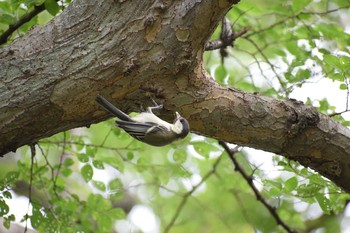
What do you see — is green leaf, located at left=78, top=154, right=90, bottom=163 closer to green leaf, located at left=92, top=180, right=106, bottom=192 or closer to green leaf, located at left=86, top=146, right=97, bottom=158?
green leaf, located at left=86, top=146, right=97, bottom=158

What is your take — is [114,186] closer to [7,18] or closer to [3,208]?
[3,208]

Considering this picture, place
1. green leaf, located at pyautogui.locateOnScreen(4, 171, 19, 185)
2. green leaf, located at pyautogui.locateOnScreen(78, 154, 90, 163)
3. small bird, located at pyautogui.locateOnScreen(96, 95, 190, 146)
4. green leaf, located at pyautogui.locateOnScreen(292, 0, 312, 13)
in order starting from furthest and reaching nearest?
green leaf, located at pyautogui.locateOnScreen(292, 0, 312, 13), green leaf, located at pyautogui.locateOnScreen(78, 154, 90, 163), green leaf, located at pyautogui.locateOnScreen(4, 171, 19, 185), small bird, located at pyautogui.locateOnScreen(96, 95, 190, 146)

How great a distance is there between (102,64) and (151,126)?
0.39 m

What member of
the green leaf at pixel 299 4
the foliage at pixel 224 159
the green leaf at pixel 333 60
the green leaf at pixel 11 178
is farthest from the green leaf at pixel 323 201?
the green leaf at pixel 11 178

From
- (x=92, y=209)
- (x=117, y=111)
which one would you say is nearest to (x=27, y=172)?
(x=92, y=209)

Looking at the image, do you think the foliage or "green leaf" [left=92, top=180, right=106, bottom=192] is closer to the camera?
the foliage

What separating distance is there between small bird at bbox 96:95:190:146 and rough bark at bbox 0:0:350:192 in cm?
8

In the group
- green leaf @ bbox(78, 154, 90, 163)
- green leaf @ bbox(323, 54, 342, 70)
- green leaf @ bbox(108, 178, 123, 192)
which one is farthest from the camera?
green leaf @ bbox(108, 178, 123, 192)

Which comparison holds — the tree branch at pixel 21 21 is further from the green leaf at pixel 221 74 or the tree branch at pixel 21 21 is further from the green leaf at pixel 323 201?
the green leaf at pixel 323 201

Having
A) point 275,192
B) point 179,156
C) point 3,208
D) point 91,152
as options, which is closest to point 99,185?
point 91,152

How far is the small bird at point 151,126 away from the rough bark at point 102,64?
0.25 feet

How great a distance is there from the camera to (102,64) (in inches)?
107

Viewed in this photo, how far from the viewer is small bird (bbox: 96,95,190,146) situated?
2.82m

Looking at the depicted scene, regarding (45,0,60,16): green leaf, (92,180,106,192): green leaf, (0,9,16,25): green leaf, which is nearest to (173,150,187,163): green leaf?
(92,180,106,192): green leaf
